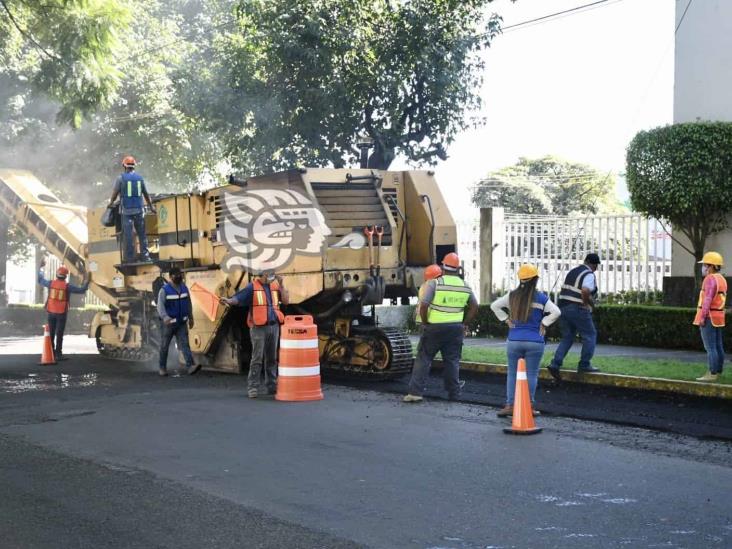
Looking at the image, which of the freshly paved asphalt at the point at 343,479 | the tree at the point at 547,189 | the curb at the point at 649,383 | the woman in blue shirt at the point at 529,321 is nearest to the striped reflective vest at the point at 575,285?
the curb at the point at 649,383

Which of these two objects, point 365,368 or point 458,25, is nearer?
point 365,368

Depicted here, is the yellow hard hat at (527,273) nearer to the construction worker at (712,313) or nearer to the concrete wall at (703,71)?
the construction worker at (712,313)

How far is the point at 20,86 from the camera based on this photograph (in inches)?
1095

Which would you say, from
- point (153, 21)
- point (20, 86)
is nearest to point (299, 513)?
point (20, 86)

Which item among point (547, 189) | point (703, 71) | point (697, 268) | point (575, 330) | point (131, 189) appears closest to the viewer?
point (575, 330)

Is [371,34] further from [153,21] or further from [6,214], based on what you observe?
[153,21]

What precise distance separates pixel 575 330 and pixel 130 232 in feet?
Result: 24.9

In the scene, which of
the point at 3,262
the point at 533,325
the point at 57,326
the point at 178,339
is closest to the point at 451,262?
the point at 533,325

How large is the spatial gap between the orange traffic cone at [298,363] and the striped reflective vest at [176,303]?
130 inches

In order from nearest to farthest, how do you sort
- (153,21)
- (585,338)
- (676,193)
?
(585,338)
(676,193)
(153,21)

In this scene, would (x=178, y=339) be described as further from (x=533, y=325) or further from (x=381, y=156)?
(x=381, y=156)

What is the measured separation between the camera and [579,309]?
A: 13141 millimetres

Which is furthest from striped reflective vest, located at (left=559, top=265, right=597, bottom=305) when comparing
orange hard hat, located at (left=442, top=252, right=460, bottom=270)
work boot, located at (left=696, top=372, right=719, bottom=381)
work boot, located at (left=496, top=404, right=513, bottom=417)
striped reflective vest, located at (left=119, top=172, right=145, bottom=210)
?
striped reflective vest, located at (left=119, top=172, right=145, bottom=210)

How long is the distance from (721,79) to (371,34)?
268 inches
